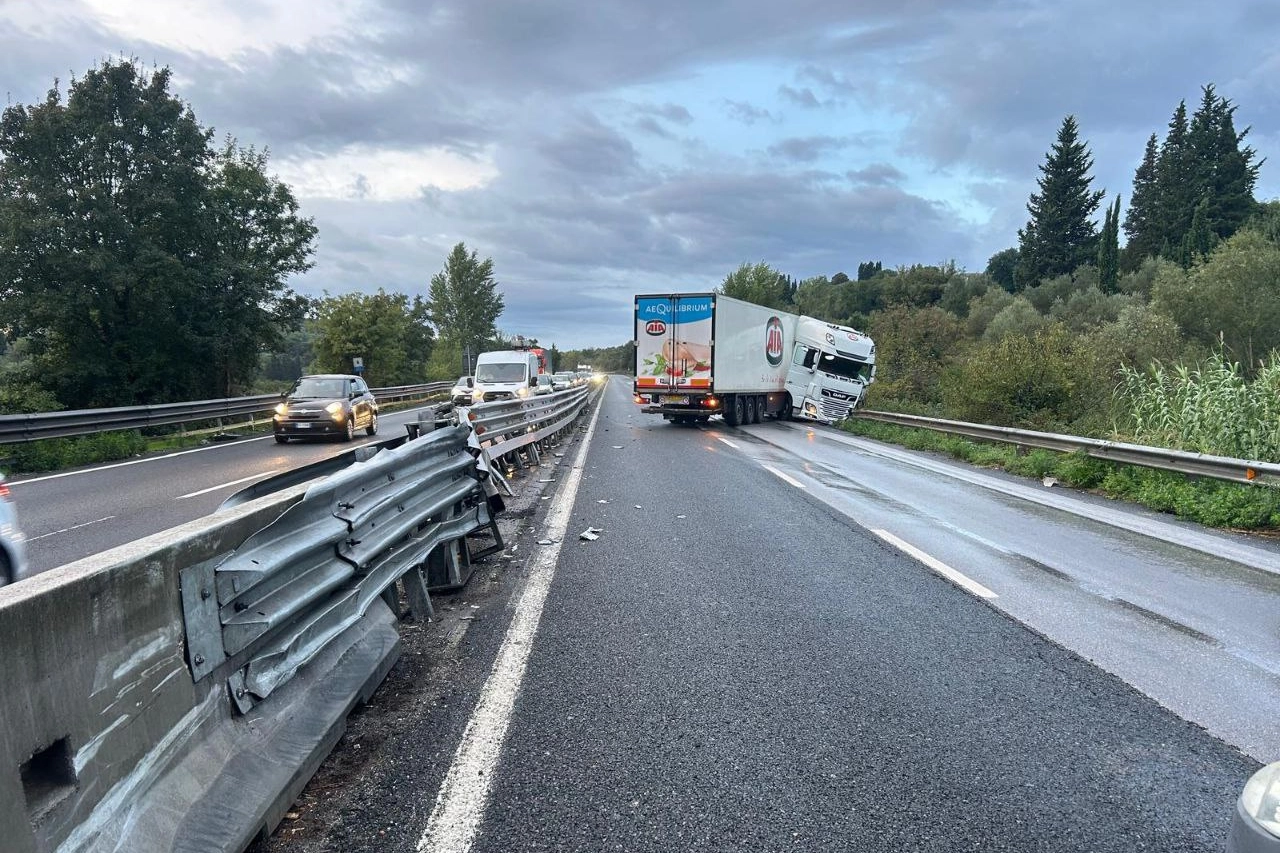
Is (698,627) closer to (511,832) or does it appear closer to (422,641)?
(422,641)

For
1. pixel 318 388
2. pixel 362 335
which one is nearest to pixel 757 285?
pixel 362 335

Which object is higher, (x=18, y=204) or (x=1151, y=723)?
(x=18, y=204)

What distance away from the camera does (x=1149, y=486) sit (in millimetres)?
10711

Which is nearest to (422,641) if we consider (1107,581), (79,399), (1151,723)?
(1151,723)

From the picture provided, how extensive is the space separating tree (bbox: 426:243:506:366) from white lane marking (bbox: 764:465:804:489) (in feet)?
253

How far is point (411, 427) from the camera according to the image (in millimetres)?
6184

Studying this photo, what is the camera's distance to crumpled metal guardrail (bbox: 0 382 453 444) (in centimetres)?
1316

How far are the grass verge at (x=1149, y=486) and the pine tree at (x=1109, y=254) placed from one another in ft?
188

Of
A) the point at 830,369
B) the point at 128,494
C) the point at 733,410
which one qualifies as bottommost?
the point at 128,494

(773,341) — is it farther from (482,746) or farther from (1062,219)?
(1062,219)

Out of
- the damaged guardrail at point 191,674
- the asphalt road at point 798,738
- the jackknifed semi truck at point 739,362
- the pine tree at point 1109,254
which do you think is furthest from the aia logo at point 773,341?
the pine tree at point 1109,254

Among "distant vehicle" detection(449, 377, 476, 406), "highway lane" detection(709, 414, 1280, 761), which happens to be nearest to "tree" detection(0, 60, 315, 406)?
"distant vehicle" detection(449, 377, 476, 406)

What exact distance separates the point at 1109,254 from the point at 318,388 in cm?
7089

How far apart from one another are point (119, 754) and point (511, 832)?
1.25 metres
